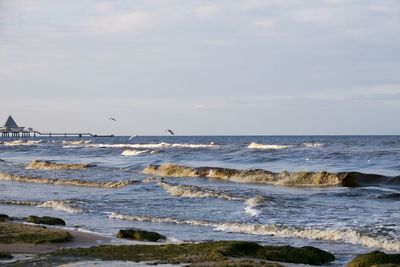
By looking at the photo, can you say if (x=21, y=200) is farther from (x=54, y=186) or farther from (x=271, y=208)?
(x=271, y=208)

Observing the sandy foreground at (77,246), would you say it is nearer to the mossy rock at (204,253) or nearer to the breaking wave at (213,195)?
the mossy rock at (204,253)

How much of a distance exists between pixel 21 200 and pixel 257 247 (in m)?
14.6

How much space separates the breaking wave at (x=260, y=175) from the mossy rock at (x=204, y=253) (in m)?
20.2

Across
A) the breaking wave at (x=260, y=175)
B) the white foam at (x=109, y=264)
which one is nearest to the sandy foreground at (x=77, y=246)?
the white foam at (x=109, y=264)

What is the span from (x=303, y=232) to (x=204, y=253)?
180 inches

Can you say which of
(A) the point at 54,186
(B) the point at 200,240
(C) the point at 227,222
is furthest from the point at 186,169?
(B) the point at 200,240

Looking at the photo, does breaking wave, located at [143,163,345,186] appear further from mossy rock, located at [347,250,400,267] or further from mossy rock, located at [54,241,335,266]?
mossy rock, located at [347,250,400,267]

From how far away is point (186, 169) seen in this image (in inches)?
1612

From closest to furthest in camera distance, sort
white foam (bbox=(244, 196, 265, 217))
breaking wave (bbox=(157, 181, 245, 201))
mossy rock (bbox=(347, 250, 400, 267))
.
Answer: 1. mossy rock (bbox=(347, 250, 400, 267))
2. white foam (bbox=(244, 196, 265, 217))
3. breaking wave (bbox=(157, 181, 245, 201))

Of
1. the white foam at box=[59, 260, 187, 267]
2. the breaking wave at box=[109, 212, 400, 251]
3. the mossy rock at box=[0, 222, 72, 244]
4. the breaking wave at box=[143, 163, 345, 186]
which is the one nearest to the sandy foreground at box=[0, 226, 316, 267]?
the white foam at box=[59, 260, 187, 267]

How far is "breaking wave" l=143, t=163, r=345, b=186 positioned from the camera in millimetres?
32312

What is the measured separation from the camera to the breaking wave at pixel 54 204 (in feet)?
69.6

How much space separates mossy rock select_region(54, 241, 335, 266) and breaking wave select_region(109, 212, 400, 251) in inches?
93.4

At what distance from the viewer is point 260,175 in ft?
115
